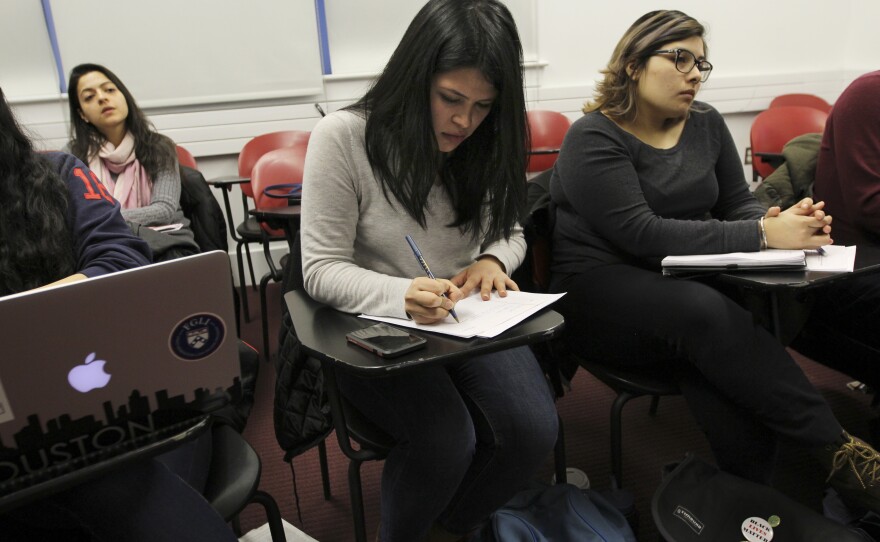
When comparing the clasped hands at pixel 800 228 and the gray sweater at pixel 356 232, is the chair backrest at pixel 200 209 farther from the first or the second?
the clasped hands at pixel 800 228

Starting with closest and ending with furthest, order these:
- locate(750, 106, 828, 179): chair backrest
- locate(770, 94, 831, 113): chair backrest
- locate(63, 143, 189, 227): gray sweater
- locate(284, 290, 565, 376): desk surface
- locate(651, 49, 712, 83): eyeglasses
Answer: locate(284, 290, 565, 376): desk surface → locate(651, 49, 712, 83): eyeglasses → locate(63, 143, 189, 227): gray sweater → locate(750, 106, 828, 179): chair backrest → locate(770, 94, 831, 113): chair backrest

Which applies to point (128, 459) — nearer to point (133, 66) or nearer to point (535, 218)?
point (535, 218)

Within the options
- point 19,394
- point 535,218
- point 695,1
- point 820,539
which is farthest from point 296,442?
point 695,1

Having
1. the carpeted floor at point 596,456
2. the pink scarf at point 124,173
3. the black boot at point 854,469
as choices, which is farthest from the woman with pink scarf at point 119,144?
the black boot at point 854,469

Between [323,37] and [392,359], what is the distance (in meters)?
2.81

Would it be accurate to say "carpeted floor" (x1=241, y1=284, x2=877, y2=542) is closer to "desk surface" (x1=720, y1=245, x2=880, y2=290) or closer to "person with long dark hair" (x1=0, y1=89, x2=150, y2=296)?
"desk surface" (x1=720, y1=245, x2=880, y2=290)

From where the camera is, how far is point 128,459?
66 cm

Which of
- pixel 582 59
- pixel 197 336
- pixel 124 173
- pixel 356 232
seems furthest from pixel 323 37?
pixel 197 336

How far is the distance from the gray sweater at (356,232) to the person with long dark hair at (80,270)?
1.05ft

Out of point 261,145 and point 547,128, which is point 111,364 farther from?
point 547,128

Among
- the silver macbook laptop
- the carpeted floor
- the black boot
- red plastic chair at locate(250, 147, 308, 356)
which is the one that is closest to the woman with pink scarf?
red plastic chair at locate(250, 147, 308, 356)

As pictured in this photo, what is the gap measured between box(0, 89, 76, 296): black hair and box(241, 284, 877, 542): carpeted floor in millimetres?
795

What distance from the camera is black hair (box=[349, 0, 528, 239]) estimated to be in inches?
40.4

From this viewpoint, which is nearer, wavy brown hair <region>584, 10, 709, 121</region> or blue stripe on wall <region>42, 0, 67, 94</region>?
wavy brown hair <region>584, 10, 709, 121</region>
